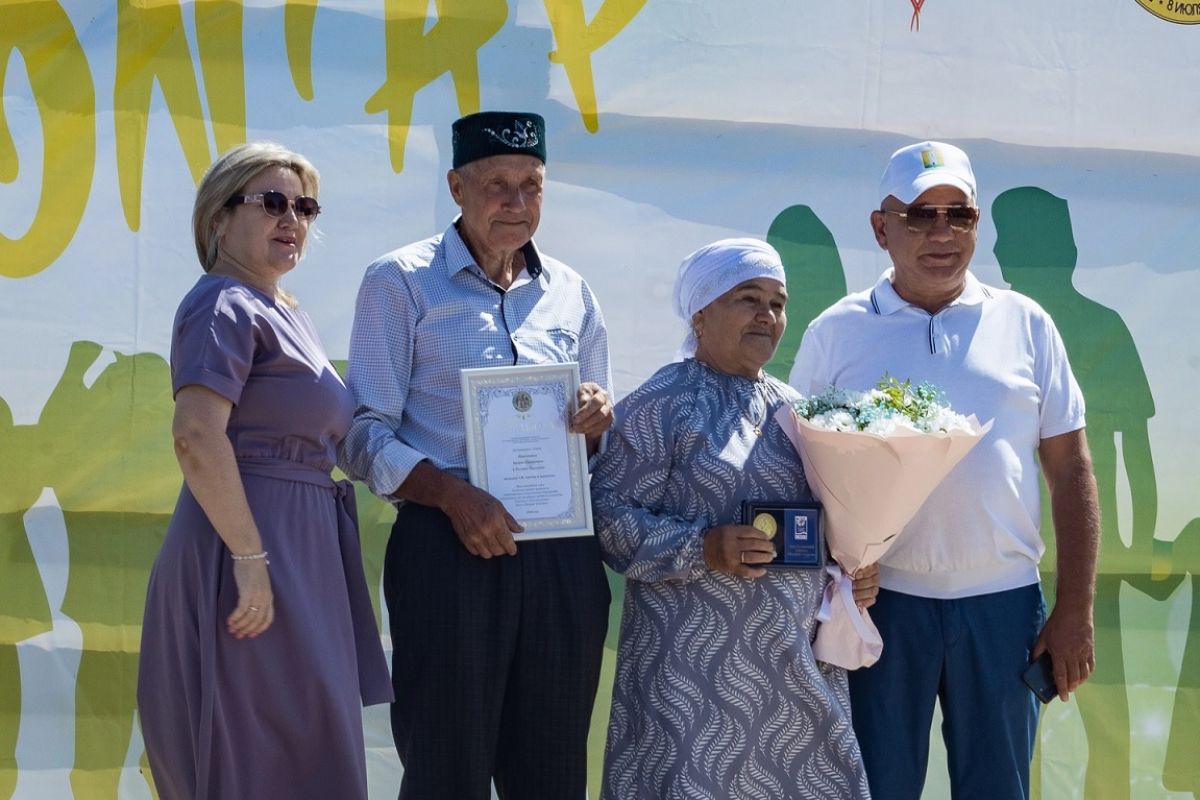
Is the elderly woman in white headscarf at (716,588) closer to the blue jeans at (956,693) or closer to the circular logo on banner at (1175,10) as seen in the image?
the blue jeans at (956,693)

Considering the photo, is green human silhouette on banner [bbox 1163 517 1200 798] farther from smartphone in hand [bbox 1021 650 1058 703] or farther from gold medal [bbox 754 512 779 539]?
gold medal [bbox 754 512 779 539]

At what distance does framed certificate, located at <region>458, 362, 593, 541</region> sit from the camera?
9.44 feet

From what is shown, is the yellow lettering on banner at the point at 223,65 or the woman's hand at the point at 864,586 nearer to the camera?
the woman's hand at the point at 864,586

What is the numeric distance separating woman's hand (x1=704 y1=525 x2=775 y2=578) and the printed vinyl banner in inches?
44.7

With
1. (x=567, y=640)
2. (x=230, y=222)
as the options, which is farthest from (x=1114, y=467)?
(x=230, y=222)

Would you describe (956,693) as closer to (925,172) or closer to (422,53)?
(925,172)

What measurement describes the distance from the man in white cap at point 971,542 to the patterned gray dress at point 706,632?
24 centimetres

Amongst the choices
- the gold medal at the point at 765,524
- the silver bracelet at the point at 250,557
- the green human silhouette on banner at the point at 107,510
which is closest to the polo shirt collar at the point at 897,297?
the gold medal at the point at 765,524

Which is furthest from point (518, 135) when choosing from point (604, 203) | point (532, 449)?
point (604, 203)

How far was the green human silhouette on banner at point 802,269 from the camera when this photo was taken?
12.9ft

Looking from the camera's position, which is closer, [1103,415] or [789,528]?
[789,528]

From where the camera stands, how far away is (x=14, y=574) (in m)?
3.64

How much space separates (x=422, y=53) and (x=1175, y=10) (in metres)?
2.21

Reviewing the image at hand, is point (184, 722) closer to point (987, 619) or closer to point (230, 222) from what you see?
point (230, 222)
